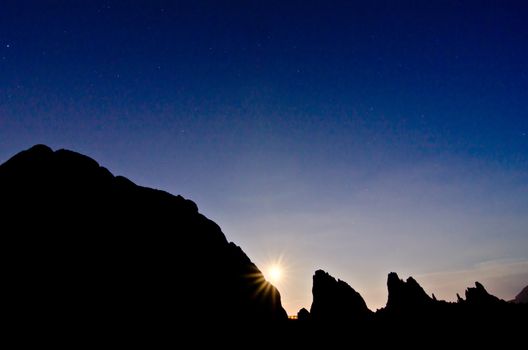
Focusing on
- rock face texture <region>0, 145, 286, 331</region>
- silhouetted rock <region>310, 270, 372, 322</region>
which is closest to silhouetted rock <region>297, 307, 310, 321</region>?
silhouetted rock <region>310, 270, 372, 322</region>

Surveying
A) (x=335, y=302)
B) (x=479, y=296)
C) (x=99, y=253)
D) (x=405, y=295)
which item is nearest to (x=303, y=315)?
(x=335, y=302)

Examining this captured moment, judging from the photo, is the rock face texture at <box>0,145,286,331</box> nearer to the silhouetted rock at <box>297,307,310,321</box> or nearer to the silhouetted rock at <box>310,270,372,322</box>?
the silhouetted rock at <box>310,270,372,322</box>

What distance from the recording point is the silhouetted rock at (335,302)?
2913 inches

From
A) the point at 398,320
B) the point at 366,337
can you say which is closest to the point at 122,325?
the point at 366,337

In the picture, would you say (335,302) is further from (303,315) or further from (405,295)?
(405,295)

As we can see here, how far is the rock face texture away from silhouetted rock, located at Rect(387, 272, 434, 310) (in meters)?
65.0

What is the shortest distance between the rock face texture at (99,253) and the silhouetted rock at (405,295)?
213 ft

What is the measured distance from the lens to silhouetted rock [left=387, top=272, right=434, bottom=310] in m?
83.3

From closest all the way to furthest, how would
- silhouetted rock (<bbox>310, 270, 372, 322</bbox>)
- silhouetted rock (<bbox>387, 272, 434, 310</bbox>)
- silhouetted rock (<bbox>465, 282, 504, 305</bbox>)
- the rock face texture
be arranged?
the rock face texture → silhouetted rock (<bbox>310, 270, 372, 322</bbox>) → silhouetted rock (<bbox>465, 282, 504, 305</bbox>) → silhouetted rock (<bbox>387, 272, 434, 310</bbox>)

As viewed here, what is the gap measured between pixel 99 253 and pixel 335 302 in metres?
64.4

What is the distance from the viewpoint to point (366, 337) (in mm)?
68750

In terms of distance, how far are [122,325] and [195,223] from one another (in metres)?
13.4

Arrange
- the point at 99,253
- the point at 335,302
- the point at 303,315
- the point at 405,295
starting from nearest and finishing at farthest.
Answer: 1. the point at 99,253
2. the point at 335,302
3. the point at 303,315
4. the point at 405,295

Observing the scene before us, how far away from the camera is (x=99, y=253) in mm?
25156
